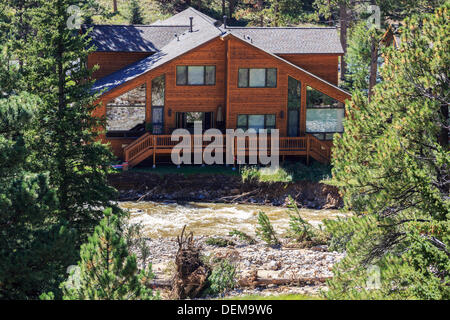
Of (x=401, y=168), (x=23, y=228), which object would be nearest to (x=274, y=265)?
(x=401, y=168)

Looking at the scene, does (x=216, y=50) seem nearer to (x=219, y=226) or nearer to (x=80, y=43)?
(x=219, y=226)

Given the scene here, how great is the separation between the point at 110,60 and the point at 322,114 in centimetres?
1160

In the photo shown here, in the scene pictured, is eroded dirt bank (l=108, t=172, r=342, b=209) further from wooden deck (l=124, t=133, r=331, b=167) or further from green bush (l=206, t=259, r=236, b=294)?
green bush (l=206, t=259, r=236, b=294)

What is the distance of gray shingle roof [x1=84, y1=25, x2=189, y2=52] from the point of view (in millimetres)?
37656

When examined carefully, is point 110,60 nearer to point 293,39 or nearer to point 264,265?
point 293,39

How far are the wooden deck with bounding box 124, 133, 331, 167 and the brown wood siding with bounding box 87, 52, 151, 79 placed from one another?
5.29 meters

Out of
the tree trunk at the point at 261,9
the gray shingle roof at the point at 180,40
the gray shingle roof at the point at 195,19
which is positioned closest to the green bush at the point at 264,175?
the gray shingle roof at the point at 180,40

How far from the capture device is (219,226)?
94.5ft

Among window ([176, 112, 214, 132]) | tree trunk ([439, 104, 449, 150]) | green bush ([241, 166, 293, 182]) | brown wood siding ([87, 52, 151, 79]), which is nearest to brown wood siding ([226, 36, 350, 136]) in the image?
window ([176, 112, 214, 132])

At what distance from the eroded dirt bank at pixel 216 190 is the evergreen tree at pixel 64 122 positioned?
10.0 metres

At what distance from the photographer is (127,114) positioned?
3444 centimetres

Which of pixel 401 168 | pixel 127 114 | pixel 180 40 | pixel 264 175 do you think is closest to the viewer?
pixel 401 168
